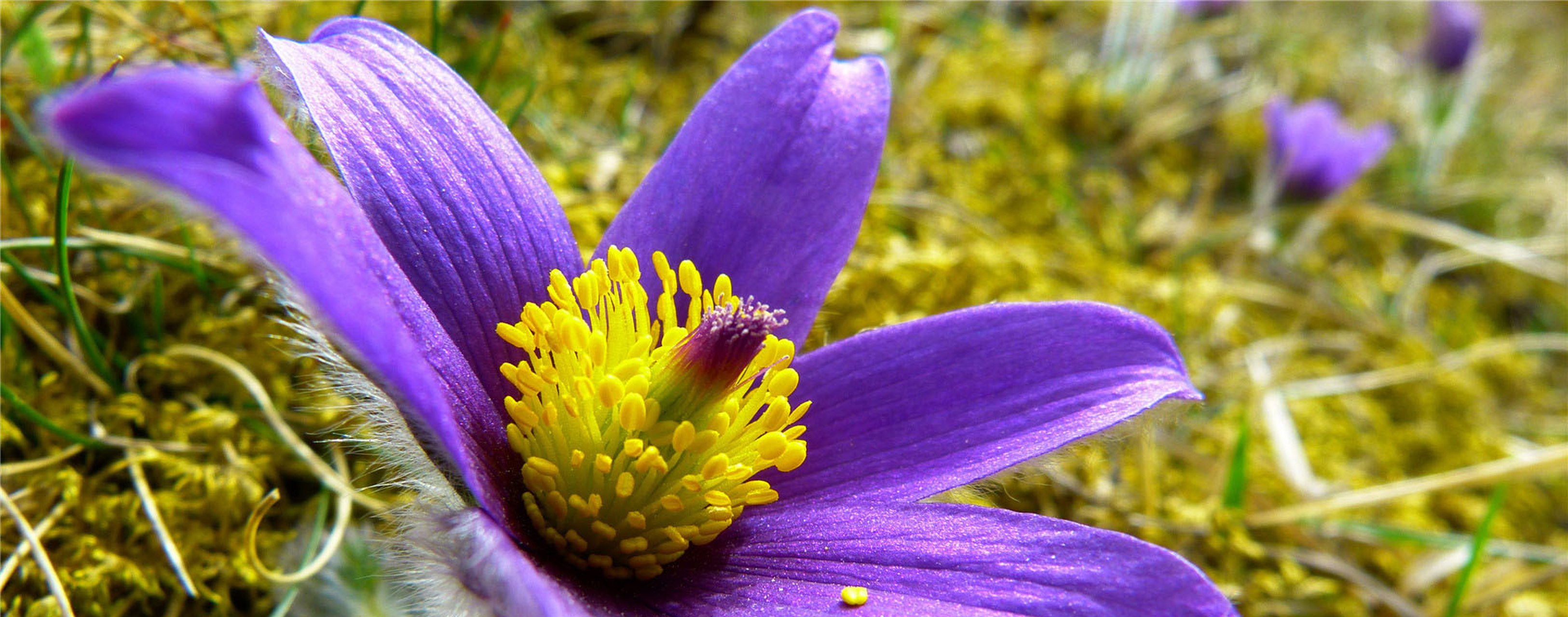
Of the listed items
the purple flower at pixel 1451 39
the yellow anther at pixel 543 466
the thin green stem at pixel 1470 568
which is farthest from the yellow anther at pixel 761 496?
the purple flower at pixel 1451 39

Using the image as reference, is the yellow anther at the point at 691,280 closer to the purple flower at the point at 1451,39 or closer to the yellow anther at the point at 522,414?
the yellow anther at the point at 522,414

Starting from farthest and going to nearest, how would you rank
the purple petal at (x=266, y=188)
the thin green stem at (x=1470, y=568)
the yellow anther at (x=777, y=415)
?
the thin green stem at (x=1470, y=568) < the yellow anther at (x=777, y=415) < the purple petal at (x=266, y=188)

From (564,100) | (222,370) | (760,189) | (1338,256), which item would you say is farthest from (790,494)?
(1338,256)

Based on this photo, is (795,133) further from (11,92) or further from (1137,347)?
(11,92)

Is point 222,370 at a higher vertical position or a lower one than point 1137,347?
lower

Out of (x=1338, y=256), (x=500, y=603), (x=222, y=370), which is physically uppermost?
(x=500, y=603)

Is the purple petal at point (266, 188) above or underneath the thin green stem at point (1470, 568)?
above
